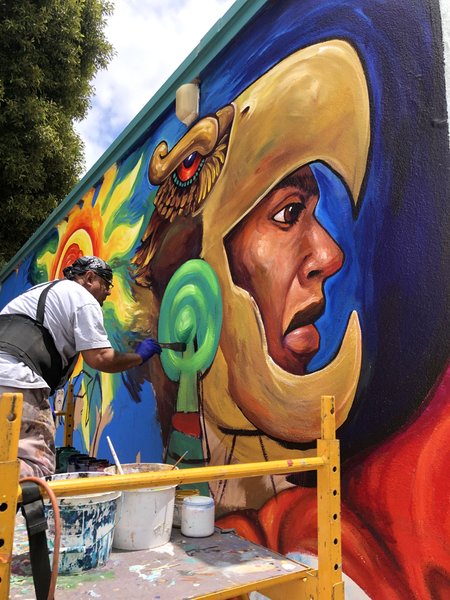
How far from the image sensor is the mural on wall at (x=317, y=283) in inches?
76.9

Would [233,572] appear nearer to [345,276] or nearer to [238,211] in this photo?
[345,276]

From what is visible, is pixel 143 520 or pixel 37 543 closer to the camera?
pixel 37 543

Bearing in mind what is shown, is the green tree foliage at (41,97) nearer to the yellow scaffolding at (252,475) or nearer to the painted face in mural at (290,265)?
the painted face in mural at (290,265)

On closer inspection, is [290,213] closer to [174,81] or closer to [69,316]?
[69,316]

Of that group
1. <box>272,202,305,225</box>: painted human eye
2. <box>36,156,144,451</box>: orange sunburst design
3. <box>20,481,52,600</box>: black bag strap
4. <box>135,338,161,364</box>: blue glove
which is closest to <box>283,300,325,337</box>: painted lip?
<box>272,202,305,225</box>: painted human eye

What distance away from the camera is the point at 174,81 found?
4.14m

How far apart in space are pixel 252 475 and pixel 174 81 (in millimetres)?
3541

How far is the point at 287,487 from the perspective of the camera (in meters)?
2.49

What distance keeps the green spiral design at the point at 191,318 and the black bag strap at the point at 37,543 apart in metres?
2.06

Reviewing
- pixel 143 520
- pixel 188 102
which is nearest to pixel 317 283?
pixel 143 520

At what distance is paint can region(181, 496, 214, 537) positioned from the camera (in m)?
1.96

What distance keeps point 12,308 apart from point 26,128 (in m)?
9.19

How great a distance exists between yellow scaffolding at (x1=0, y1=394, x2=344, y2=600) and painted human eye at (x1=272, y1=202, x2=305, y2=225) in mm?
1174

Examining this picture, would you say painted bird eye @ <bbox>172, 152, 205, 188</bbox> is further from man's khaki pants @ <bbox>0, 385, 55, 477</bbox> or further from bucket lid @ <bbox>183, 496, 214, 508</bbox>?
bucket lid @ <bbox>183, 496, 214, 508</bbox>
